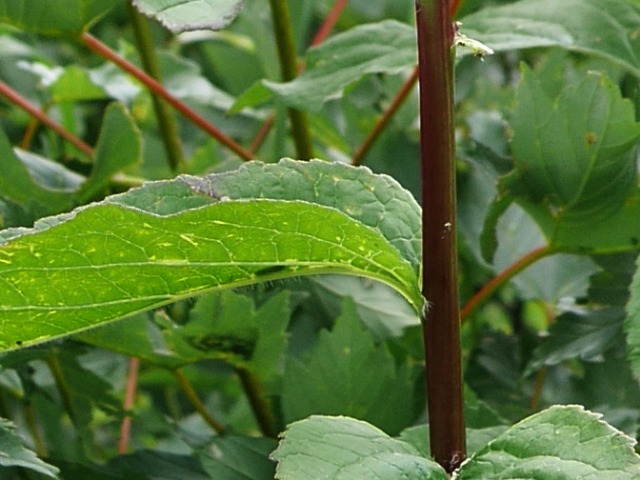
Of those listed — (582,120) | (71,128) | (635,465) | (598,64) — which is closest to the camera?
(635,465)

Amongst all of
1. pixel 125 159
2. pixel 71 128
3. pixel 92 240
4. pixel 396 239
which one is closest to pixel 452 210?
pixel 396 239

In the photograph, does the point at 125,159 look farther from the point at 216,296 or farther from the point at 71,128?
the point at 71,128

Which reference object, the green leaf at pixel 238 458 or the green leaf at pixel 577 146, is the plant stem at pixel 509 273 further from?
the green leaf at pixel 238 458

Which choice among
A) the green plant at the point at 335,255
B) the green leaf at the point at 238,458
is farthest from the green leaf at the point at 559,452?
the green leaf at the point at 238,458

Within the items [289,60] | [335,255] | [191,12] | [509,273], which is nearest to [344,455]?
[335,255]

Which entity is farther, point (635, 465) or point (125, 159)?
point (125, 159)

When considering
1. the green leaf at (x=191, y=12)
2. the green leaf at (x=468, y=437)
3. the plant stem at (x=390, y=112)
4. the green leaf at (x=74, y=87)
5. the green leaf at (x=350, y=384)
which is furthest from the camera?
the green leaf at (x=74, y=87)

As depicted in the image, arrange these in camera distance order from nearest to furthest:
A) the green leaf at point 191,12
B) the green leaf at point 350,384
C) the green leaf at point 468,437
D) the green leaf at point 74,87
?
the green leaf at point 191,12 < the green leaf at point 468,437 < the green leaf at point 350,384 < the green leaf at point 74,87
